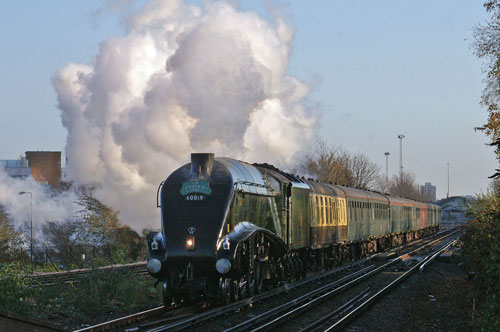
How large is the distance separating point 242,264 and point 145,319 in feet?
9.23

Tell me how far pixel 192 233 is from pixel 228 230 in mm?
884

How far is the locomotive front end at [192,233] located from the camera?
14680 millimetres

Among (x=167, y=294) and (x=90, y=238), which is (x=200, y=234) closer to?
(x=167, y=294)

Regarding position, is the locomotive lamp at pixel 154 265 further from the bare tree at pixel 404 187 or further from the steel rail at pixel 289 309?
the bare tree at pixel 404 187

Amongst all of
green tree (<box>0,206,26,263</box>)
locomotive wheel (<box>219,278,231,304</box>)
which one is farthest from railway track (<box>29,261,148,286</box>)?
green tree (<box>0,206,26,263</box>)

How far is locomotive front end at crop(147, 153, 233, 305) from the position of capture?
1468 centimetres

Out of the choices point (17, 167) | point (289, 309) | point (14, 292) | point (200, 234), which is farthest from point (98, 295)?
point (17, 167)

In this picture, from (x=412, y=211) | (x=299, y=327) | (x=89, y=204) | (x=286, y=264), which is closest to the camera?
(x=299, y=327)

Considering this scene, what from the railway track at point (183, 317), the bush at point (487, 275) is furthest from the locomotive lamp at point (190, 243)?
the bush at point (487, 275)

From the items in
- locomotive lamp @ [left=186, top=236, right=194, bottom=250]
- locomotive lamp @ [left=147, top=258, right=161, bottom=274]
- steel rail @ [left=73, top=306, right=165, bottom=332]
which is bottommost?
steel rail @ [left=73, top=306, right=165, bottom=332]

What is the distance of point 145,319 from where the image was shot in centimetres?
1373

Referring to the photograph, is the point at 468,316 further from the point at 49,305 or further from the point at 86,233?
the point at 86,233

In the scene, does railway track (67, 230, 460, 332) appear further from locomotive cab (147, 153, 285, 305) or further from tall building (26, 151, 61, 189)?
tall building (26, 151, 61, 189)

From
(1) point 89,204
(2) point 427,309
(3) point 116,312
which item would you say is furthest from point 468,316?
(1) point 89,204
